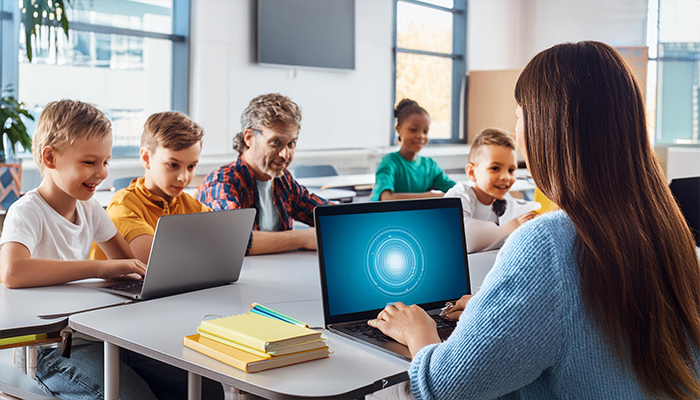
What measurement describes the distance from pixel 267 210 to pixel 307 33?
3.72 m

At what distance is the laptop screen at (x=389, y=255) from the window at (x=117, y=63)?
11.8 feet

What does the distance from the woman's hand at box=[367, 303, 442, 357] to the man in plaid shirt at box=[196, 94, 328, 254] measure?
0.99 metres

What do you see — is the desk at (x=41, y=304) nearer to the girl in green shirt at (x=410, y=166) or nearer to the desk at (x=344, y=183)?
the girl in green shirt at (x=410, y=166)

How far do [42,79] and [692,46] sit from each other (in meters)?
6.78

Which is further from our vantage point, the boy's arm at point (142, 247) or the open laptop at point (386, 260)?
the boy's arm at point (142, 247)

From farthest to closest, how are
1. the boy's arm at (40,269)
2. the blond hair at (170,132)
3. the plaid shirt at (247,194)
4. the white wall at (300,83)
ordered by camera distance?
the white wall at (300,83), the plaid shirt at (247,194), the blond hair at (170,132), the boy's arm at (40,269)

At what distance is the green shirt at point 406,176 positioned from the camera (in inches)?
140

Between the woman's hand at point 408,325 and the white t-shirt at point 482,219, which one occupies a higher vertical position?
the white t-shirt at point 482,219

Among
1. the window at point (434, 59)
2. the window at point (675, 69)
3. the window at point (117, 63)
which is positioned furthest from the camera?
the window at point (675, 69)

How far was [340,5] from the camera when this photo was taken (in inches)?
239

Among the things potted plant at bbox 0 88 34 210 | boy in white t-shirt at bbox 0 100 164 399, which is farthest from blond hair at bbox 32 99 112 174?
potted plant at bbox 0 88 34 210

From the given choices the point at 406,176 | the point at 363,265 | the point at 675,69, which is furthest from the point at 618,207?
the point at 675,69

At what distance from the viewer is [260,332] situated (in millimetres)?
1085

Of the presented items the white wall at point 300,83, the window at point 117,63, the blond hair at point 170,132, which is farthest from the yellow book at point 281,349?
the white wall at point 300,83
